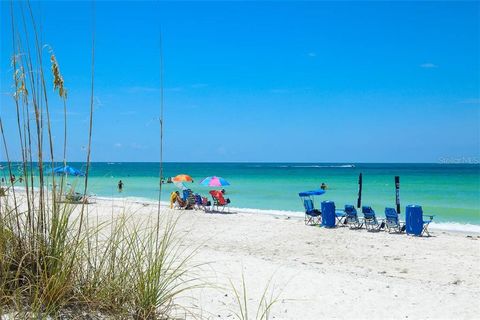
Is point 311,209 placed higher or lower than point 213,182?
lower

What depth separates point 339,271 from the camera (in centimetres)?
722

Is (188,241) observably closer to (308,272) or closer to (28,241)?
(308,272)

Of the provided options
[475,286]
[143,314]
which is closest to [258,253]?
[475,286]

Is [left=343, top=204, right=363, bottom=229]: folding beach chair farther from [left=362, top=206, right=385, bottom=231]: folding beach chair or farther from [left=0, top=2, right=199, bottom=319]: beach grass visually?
[left=0, top=2, right=199, bottom=319]: beach grass

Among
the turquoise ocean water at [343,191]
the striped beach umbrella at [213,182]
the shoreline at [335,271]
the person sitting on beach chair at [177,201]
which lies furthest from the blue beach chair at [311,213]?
the turquoise ocean water at [343,191]

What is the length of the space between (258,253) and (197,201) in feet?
27.3

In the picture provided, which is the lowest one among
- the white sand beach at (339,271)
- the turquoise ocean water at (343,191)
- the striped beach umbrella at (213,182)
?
the turquoise ocean water at (343,191)

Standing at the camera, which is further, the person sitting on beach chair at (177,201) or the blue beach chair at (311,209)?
the person sitting on beach chair at (177,201)

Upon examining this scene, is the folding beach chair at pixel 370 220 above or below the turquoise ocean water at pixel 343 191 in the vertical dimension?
above

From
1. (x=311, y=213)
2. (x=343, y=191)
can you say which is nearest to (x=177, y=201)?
(x=311, y=213)

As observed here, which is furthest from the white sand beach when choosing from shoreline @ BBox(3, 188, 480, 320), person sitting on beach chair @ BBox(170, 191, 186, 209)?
person sitting on beach chair @ BBox(170, 191, 186, 209)

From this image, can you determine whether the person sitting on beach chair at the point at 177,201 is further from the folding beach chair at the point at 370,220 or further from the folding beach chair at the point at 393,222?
the folding beach chair at the point at 393,222

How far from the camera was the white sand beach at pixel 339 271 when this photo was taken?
4.83m

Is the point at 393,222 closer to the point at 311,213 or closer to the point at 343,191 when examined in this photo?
the point at 311,213
